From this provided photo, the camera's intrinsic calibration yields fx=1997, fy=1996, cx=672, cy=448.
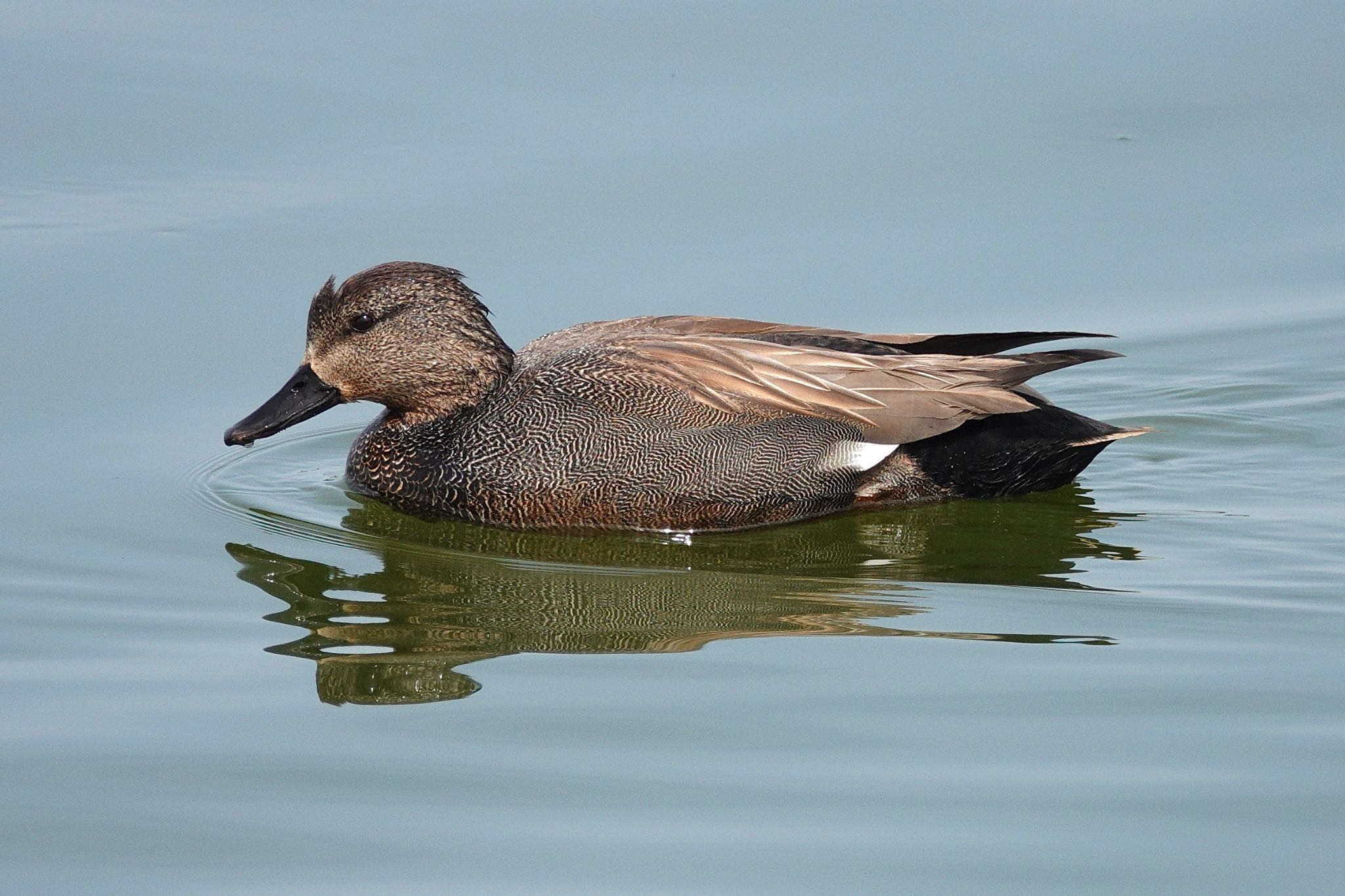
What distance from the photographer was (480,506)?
7809 millimetres

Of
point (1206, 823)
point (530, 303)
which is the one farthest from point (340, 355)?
point (1206, 823)

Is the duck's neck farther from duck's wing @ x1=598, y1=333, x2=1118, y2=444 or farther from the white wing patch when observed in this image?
the white wing patch

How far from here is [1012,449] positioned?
26.1 ft

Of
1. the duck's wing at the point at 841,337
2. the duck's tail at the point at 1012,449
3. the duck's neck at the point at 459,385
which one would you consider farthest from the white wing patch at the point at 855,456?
the duck's neck at the point at 459,385

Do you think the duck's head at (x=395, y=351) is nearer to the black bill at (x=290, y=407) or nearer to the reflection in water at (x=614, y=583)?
the black bill at (x=290, y=407)

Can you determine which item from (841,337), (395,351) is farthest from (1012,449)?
(395,351)

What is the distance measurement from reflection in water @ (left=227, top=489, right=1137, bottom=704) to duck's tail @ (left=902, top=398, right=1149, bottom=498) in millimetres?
114

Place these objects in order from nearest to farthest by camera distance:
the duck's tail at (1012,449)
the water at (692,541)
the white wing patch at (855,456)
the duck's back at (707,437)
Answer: the water at (692,541) < the duck's back at (707,437) < the white wing patch at (855,456) < the duck's tail at (1012,449)

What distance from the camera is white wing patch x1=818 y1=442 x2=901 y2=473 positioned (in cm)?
780

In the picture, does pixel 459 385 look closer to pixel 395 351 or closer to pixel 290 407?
pixel 395 351

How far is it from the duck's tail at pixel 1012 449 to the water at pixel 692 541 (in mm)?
151

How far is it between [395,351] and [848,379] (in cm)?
182

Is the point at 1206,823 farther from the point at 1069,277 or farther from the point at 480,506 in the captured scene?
the point at 1069,277

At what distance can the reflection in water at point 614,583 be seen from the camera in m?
6.35
